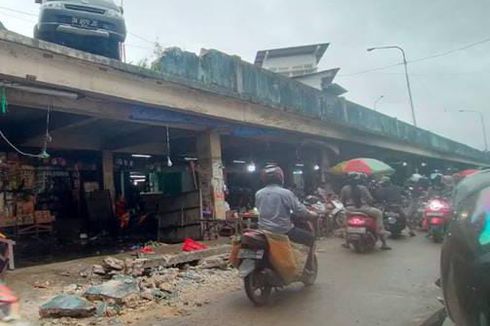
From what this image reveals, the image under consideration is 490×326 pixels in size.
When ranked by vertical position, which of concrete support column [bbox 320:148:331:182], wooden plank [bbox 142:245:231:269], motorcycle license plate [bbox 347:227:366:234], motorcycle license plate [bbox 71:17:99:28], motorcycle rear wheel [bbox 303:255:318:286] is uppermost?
motorcycle license plate [bbox 71:17:99:28]

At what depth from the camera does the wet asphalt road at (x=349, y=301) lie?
4.89 metres

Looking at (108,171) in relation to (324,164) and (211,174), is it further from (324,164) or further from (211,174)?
(324,164)

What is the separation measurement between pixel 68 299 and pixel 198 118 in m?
6.66

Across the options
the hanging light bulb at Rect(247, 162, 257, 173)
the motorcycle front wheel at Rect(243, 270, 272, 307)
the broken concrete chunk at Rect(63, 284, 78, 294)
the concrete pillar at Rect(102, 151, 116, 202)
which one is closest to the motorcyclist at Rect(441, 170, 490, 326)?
the motorcycle front wheel at Rect(243, 270, 272, 307)

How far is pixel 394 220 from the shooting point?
11727mm

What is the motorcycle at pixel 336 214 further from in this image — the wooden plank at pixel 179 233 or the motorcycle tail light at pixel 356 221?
the wooden plank at pixel 179 233

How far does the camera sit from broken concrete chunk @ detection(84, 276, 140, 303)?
5.68 metres

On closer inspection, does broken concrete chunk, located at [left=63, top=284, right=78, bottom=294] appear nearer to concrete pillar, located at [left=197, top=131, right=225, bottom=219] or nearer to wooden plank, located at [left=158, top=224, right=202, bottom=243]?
wooden plank, located at [left=158, top=224, right=202, bottom=243]

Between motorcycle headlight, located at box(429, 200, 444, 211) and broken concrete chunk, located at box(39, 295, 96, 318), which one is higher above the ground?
motorcycle headlight, located at box(429, 200, 444, 211)

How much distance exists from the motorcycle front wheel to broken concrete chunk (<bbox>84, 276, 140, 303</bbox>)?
5.34 feet

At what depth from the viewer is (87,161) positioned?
15734 mm

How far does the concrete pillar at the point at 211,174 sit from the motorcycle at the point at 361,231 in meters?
3.89

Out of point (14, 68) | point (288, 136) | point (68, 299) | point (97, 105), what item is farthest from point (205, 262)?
point (288, 136)

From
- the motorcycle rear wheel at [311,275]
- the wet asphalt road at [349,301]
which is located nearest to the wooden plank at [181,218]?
the wet asphalt road at [349,301]
